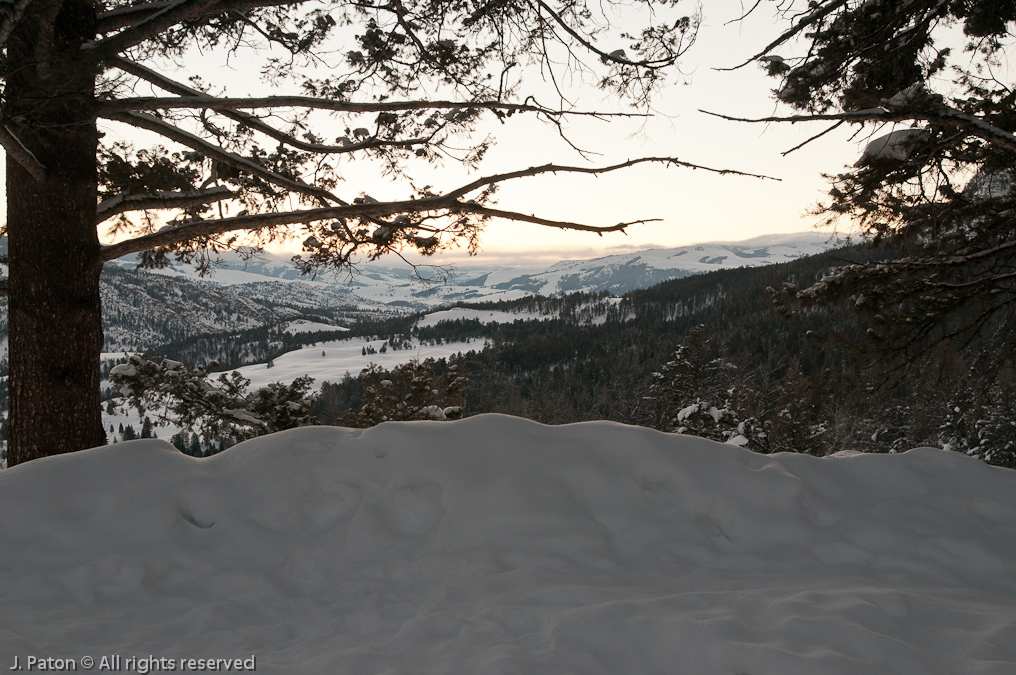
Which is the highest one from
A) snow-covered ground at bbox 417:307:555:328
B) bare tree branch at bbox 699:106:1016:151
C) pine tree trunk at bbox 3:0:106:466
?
bare tree branch at bbox 699:106:1016:151

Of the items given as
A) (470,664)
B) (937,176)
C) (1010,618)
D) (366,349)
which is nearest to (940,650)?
(1010,618)

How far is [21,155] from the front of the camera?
3.35 metres

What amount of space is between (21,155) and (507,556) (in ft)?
13.4

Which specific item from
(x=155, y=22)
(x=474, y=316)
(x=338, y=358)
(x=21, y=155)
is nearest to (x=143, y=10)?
(x=155, y=22)

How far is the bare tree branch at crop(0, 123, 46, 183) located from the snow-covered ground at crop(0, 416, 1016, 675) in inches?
81.1

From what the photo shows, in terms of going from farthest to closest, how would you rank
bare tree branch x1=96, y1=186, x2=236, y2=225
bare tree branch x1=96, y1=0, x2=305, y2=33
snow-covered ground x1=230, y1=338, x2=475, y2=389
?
snow-covered ground x1=230, y1=338, x2=475, y2=389 → bare tree branch x1=96, y1=186, x2=236, y2=225 → bare tree branch x1=96, y1=0, x2=305, y2=33

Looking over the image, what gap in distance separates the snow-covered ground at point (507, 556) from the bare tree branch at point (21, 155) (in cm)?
206

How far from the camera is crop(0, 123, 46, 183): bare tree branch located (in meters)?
3.12

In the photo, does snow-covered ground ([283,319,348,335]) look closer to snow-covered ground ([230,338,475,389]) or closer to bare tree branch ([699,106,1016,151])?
snow-covered ground ([230,338,475,389])

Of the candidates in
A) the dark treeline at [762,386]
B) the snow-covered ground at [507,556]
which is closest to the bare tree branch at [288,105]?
the snow-covered ground at [507,556]

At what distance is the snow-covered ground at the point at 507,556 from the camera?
1.82 meters

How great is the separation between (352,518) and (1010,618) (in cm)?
Answer: 293

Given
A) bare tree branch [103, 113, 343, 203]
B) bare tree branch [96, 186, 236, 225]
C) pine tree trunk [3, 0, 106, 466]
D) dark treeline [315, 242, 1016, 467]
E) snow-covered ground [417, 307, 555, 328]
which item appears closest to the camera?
pine tree trunk [3, 0, 106, 466]

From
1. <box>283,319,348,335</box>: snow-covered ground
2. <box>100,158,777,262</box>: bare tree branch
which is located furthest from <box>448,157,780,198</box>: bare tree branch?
<box>283,319,348,335</box>: snow-covered ground
